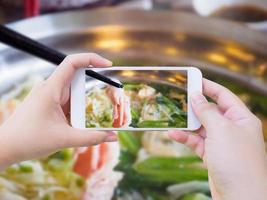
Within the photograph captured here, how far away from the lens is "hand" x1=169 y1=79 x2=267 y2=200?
0.72 meters

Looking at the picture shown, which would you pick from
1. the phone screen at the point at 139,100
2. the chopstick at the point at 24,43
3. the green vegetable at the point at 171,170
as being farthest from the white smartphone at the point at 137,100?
the green vegetable at the point at 171,170

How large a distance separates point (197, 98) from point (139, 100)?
3.7 inches

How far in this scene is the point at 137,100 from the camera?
0.80 metres

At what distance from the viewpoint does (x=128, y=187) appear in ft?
3.39

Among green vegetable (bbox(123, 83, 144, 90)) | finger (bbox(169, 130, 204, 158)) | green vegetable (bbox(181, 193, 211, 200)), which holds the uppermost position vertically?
green vegetable (bbox(123, 83, 144, 90))

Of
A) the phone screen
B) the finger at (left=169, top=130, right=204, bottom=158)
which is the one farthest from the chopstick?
the finger at (left=169, top=130, right=204, bottom=158)

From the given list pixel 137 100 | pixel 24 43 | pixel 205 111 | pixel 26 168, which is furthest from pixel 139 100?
pixel 26 168

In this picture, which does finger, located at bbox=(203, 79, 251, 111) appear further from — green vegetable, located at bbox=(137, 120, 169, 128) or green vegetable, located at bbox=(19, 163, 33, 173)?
green vegetable, located at bbox=(19, 163, 33, 173)

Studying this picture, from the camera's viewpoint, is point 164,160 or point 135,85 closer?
point 135,85

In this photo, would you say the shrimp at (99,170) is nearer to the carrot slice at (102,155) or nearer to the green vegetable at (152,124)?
the carrot slice at (102,155)

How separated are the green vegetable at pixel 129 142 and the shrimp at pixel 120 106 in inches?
11.4

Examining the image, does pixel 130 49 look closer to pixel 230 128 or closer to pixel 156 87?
pixel 156 87

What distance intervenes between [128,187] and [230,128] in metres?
0.36

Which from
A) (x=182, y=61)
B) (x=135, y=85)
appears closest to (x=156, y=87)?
(x=135, y=85)
